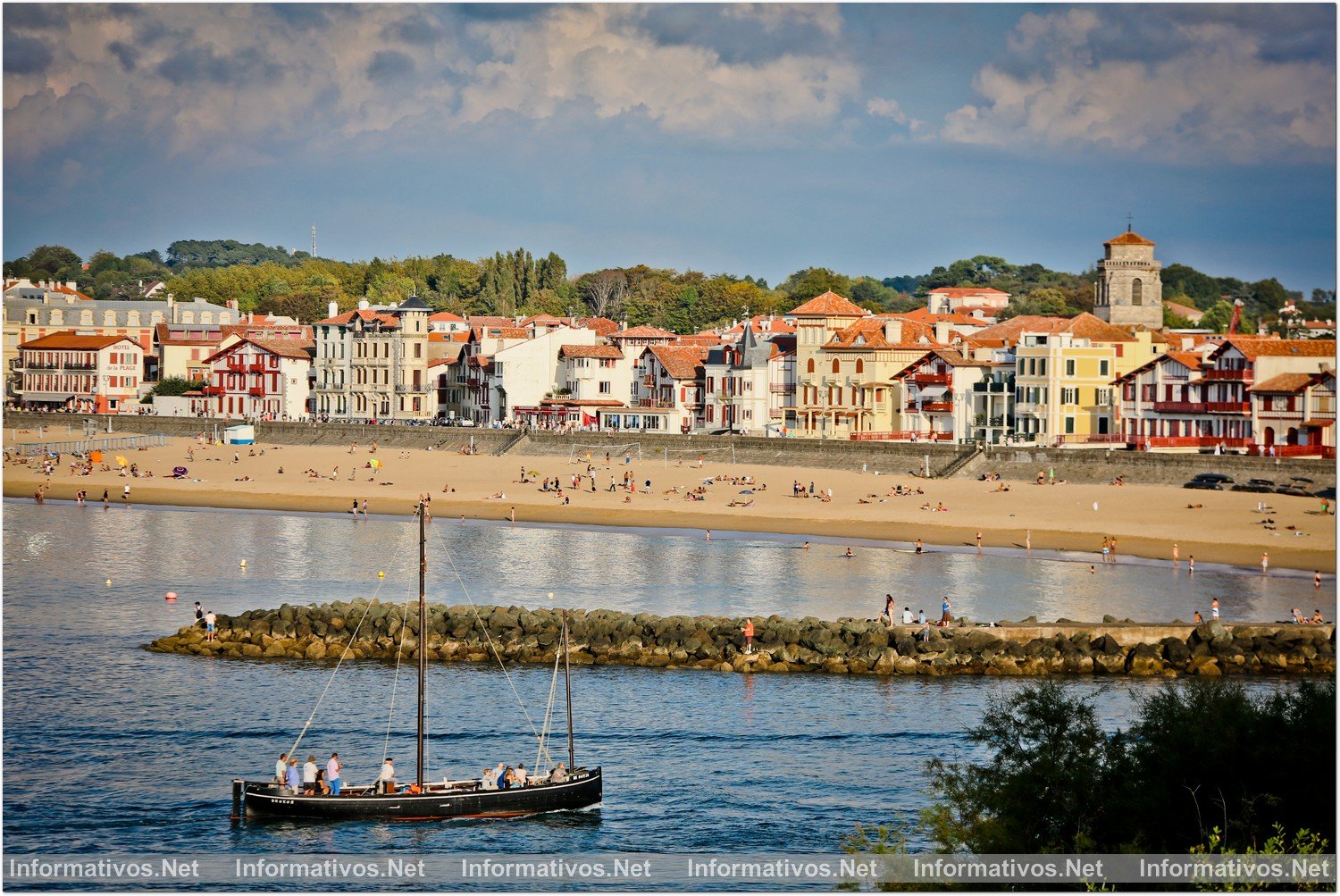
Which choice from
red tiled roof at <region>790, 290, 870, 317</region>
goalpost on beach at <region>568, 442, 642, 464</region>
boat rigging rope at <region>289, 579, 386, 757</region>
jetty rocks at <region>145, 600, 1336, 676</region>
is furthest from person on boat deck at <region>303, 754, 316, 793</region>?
red tiled roof at <region>790, 290, 870, 317</region>

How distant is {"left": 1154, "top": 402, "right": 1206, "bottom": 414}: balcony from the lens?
74562 mm

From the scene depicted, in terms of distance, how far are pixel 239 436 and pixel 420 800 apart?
2832 inches

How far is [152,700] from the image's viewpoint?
117 feet

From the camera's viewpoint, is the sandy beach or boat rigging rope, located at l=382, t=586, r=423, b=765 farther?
the sandy beach

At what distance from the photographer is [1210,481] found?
66312mm

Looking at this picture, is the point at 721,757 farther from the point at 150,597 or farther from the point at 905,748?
the point at 150,597

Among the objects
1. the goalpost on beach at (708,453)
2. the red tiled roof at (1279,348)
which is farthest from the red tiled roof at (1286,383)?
the goalpost on beach at (708,453)

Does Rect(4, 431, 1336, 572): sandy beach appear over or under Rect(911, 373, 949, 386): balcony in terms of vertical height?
under

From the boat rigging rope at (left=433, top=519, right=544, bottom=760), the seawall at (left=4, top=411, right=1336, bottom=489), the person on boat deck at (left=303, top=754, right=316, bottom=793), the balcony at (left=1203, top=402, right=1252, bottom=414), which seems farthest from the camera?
the balcony at (left=1203, top=402, right=1252, bottom=414)

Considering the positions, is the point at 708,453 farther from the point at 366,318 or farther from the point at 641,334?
the point at 366,318

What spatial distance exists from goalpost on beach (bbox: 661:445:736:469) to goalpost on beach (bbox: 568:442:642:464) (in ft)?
5.50

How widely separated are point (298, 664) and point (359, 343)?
74.2m

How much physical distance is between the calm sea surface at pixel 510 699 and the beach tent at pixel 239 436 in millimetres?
37408

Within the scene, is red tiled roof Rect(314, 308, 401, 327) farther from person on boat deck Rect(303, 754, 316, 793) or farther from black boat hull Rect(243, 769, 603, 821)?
black boat hull Rect(243, 769, 603, 821)
